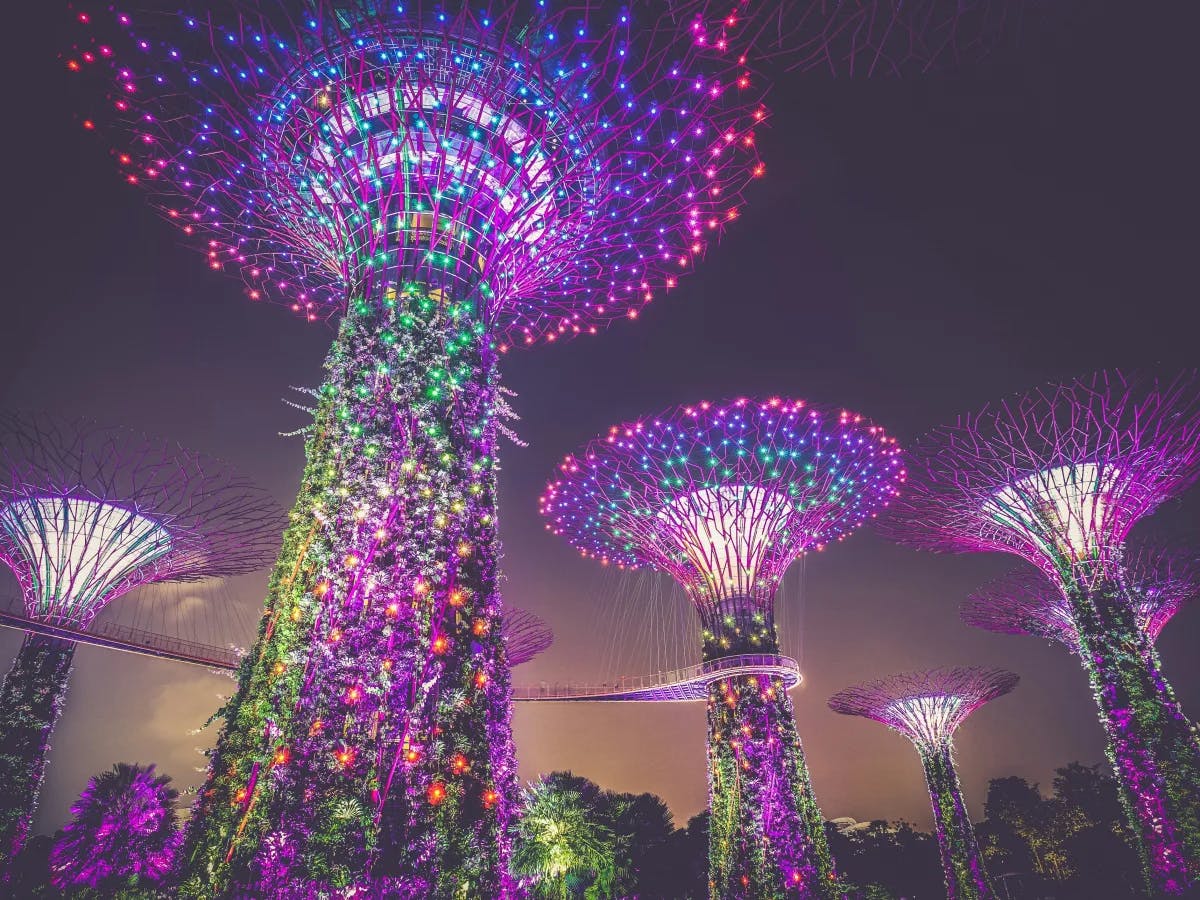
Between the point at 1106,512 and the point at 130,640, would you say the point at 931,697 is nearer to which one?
the point at 1106,512

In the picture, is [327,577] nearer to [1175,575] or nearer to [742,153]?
[742,153]

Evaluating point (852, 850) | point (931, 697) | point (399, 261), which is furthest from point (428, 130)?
point (852, 850)

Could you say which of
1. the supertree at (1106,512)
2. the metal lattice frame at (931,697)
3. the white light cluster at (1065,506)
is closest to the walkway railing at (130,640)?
the supertree at (1106,512)

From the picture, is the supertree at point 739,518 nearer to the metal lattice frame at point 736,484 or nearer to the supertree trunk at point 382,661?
the metal lattice frame at point 736,484

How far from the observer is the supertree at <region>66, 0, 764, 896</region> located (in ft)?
21.6

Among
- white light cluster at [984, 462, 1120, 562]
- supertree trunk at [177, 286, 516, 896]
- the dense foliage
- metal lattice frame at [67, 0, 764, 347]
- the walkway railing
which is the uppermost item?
metal lattice frame at [67, 0, 764, 347]

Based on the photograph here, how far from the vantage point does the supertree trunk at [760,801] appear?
14.7m

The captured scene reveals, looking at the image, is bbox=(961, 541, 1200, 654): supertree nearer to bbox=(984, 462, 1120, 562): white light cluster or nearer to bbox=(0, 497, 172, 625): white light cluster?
bbox=(984, 462, 1120, 562): white light cluster

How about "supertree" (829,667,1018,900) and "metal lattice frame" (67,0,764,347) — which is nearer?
"metal lattice frame" (67,0,764,347)

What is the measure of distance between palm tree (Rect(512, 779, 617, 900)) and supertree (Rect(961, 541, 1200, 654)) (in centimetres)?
1583

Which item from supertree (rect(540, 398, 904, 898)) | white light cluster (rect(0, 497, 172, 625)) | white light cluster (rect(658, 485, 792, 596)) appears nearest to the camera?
supertree (rect(540, 398, 904, 898))

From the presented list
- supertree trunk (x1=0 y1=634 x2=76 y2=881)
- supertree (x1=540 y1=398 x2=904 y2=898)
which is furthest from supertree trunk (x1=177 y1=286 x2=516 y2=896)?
supertree trunk (x1=0 y1=634 x2=76 y2=881)

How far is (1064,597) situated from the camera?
19.4m

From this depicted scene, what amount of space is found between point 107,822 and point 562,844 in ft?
36.3
